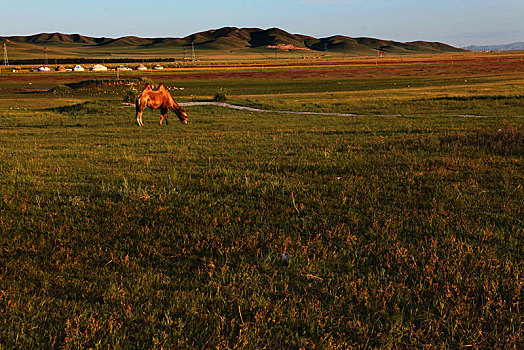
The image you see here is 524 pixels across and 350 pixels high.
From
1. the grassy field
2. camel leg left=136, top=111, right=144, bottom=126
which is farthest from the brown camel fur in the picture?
the grassy field

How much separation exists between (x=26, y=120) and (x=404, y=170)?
2682cm

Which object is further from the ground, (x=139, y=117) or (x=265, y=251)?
(x=139, y=117)

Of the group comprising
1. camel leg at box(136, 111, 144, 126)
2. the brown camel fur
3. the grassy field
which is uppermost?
the brown camel fur

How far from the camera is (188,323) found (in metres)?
4.42

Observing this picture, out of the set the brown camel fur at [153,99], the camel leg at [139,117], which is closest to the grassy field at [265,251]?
the brown camel fur at [153,99]

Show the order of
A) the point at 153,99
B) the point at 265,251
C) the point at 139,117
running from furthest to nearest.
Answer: the point at 139,117 < the point at 153,99 < the point at 265,251

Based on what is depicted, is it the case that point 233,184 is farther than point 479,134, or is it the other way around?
point 479,134

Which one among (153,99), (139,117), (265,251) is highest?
(153,99)

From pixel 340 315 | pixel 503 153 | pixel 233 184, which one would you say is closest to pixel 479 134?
pixel 503 153

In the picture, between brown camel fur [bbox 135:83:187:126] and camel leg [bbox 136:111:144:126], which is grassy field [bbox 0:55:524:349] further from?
camel leg [bbox 136:111:144:126]

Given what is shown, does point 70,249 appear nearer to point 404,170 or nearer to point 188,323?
point 188,323

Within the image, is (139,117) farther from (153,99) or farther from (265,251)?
(265,251)

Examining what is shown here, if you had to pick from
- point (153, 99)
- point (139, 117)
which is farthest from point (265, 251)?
point (139, 117)

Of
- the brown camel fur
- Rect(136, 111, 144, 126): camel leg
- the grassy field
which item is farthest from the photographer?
Rect(136, 111, 144, 126): camel leg
